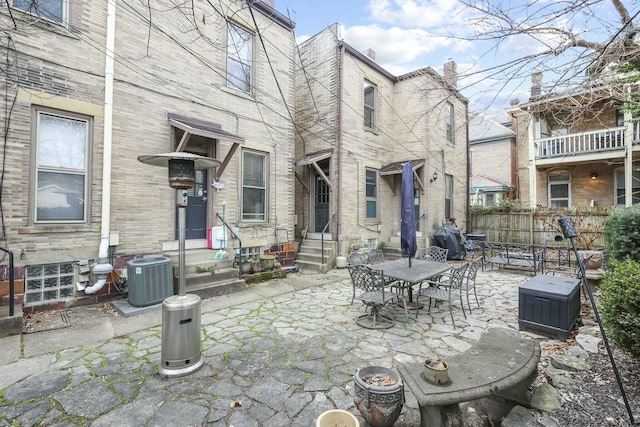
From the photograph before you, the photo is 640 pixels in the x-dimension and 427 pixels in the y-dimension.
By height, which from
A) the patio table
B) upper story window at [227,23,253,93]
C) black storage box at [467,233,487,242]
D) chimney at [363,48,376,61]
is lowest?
the patio table

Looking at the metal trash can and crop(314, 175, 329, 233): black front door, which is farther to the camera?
crop(314, 175, 329, 233): black front door

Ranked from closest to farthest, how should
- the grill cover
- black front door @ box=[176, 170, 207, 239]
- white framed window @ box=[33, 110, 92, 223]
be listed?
white framed window @ box=[33, 110, 92, 223] < black front door @ box=[176, 170, 207, 239] < the grill cover

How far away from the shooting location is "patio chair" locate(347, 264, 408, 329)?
466 centimetres

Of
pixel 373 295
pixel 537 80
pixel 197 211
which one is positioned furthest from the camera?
pixel 197 211

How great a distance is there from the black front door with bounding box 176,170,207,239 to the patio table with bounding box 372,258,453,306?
14.5ft

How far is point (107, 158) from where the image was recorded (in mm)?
5672

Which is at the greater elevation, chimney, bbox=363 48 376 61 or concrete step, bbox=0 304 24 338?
chimney, bbox=363 48 376 61

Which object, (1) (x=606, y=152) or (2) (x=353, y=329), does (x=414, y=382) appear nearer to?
(2) (x=353, y=329)

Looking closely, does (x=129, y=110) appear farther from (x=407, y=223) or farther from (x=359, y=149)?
(x=359, y=149)

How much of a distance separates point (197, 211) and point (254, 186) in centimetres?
171

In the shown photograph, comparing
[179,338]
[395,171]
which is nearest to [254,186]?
[179,338]

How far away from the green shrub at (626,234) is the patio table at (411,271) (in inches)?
112

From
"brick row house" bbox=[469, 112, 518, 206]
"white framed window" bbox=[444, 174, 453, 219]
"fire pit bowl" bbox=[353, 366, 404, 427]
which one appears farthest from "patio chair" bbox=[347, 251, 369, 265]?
"brick row house" bbox=[469, 112, 518, 206]

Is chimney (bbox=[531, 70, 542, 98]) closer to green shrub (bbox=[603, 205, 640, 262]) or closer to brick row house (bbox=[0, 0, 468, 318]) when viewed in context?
brick row house (bbox=[0, 0, 468, 318])
